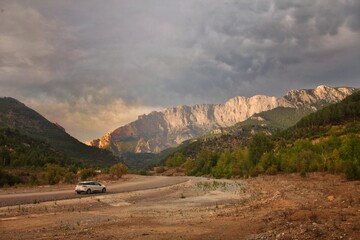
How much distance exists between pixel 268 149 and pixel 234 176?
612 inches

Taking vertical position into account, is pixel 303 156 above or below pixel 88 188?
above

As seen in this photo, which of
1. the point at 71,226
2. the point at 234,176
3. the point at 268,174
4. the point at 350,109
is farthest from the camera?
the point at 350,109

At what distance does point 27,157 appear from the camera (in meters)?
131

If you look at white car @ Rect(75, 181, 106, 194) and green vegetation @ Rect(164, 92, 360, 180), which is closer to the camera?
white car @ Rect(75, 181, 106, 194)

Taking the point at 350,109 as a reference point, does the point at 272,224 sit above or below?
below

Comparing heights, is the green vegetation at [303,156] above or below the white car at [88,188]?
above

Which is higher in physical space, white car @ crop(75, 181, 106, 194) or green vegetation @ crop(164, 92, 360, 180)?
green vegetation @ crop(164, 92, 360, 180)

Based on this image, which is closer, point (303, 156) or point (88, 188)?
point (88, 188)

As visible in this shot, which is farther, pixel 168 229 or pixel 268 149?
pixel 268 149

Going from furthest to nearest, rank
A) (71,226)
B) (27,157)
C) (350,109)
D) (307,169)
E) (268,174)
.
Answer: (350,109) → (27,157) → (268,174) → (307,169) → (71,226)

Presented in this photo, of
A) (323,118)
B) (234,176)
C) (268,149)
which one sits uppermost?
(323,118)

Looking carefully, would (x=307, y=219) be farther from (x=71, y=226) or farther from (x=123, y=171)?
(x=123, y=171)

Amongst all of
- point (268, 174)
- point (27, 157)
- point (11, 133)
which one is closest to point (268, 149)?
point (268, 174)

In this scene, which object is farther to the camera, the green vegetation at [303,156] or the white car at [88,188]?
the green vegetation at [303,156]
